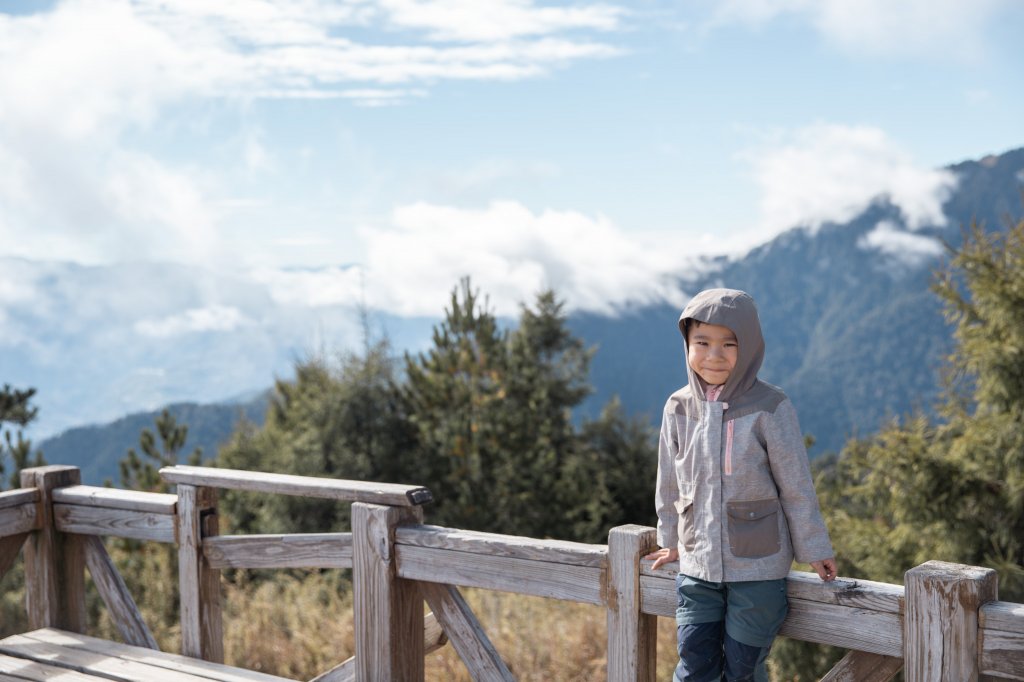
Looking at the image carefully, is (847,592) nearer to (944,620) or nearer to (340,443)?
(944,620)

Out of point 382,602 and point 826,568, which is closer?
point 826,568

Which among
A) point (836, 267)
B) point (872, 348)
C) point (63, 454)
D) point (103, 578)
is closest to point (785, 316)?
point (836, 267)

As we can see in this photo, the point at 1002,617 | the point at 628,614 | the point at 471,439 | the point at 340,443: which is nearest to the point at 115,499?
the point at 628,614

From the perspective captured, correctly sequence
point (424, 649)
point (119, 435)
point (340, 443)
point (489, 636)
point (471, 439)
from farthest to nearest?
point (119, 435)
point (471, 439)
point (340, 443)
point (489, 636)
point (424, 649)

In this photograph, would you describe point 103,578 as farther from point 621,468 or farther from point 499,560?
point 621,468

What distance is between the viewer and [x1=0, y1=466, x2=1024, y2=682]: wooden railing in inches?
90.9

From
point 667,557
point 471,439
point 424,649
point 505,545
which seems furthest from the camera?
point 471,439

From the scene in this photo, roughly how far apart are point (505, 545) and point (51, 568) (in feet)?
7.68

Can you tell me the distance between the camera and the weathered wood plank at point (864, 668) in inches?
97.2

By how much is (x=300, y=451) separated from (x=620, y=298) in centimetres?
16379

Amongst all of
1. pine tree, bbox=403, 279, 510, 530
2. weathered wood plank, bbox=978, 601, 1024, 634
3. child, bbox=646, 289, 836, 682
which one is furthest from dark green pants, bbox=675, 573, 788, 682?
pine tree, bbox=403, 279, 510, 530

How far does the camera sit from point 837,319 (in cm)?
15512

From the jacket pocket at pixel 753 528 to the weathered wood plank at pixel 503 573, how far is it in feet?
1.54

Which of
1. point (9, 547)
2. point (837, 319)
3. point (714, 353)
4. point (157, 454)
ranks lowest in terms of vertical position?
point (157, 454)
